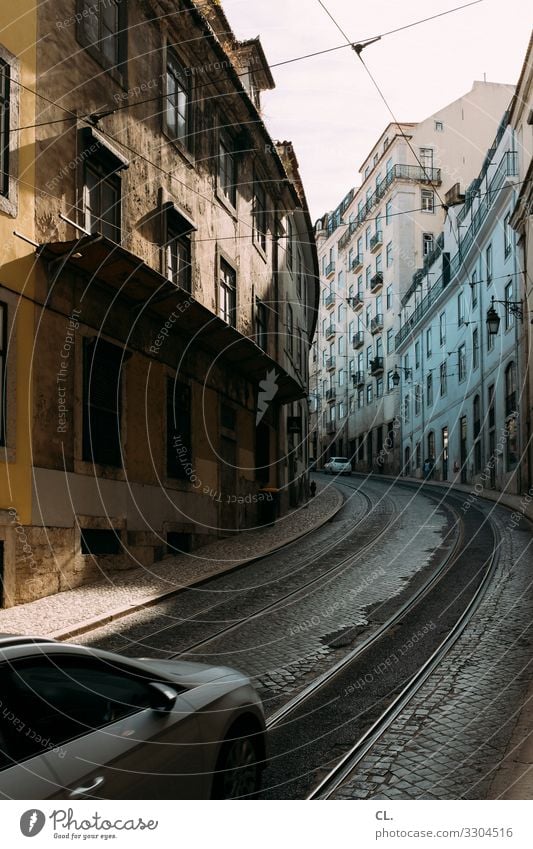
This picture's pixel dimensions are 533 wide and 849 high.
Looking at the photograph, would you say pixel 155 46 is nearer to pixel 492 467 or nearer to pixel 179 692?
pixel 179 692

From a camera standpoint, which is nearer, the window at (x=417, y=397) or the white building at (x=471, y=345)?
the white building at (x=471, y=345)

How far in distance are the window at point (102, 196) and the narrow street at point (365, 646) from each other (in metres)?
6.52

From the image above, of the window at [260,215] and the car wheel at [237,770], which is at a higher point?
the window at [260,215]

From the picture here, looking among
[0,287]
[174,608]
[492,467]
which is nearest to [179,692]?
[174,608]

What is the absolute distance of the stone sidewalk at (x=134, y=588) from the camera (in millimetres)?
9695

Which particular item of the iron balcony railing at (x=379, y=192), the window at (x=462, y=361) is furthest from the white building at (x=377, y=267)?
the window at (x=462, y=361)

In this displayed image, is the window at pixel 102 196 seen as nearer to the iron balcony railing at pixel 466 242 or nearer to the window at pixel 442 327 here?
the iron balcony railing at pixel 466 242

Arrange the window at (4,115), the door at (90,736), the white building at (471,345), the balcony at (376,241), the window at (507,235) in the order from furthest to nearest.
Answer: the white building at (471,345) < the window at (507,235) < the balcony at (376,241) < the window at (4,115) < the door at (90,736)

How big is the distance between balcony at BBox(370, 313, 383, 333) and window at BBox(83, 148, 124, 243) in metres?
20.9

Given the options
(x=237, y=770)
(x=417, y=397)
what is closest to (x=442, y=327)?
(x=417, y=397)

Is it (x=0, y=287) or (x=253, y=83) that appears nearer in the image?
(x=0, y=287)

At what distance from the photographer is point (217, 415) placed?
18.7 m

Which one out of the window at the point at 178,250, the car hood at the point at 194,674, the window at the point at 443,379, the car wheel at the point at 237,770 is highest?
the window at the point at 178,250
